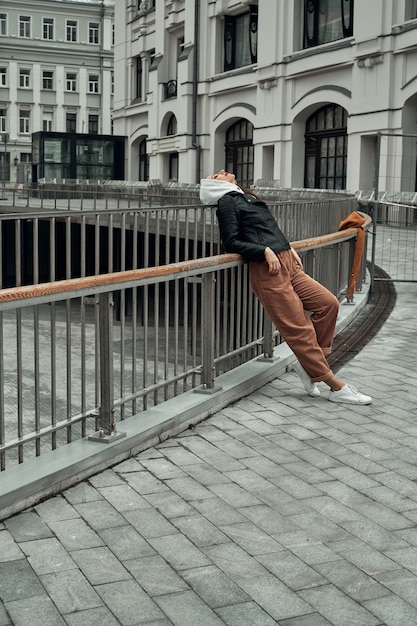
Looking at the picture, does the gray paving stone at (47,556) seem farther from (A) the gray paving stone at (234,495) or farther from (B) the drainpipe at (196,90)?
(B) the drainpipe at (196,90)

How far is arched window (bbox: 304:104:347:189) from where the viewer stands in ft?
98.5

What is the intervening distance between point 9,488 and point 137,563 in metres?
0.79

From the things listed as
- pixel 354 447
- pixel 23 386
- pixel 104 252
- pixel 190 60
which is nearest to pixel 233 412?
pixel 354 447

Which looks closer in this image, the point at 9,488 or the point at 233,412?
the point at 9,488

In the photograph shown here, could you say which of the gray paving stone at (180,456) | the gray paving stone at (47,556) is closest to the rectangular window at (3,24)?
the gray paving stone at (180,456)

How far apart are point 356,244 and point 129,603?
25.7ft

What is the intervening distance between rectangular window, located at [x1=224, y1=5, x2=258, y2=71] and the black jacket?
1220 inches

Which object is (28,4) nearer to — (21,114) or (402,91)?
(21,114)

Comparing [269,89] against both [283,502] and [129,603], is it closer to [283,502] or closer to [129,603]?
[283,502]

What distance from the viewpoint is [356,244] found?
10.6m

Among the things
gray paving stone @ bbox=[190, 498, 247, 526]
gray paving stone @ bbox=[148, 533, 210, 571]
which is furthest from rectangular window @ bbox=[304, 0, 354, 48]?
gray paving stone @ bbox=[148, 533, 210, 571]

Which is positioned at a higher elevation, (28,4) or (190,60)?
(28,4)

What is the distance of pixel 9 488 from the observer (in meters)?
4.09

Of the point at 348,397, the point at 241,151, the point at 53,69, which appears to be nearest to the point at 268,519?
the point at 348,397
